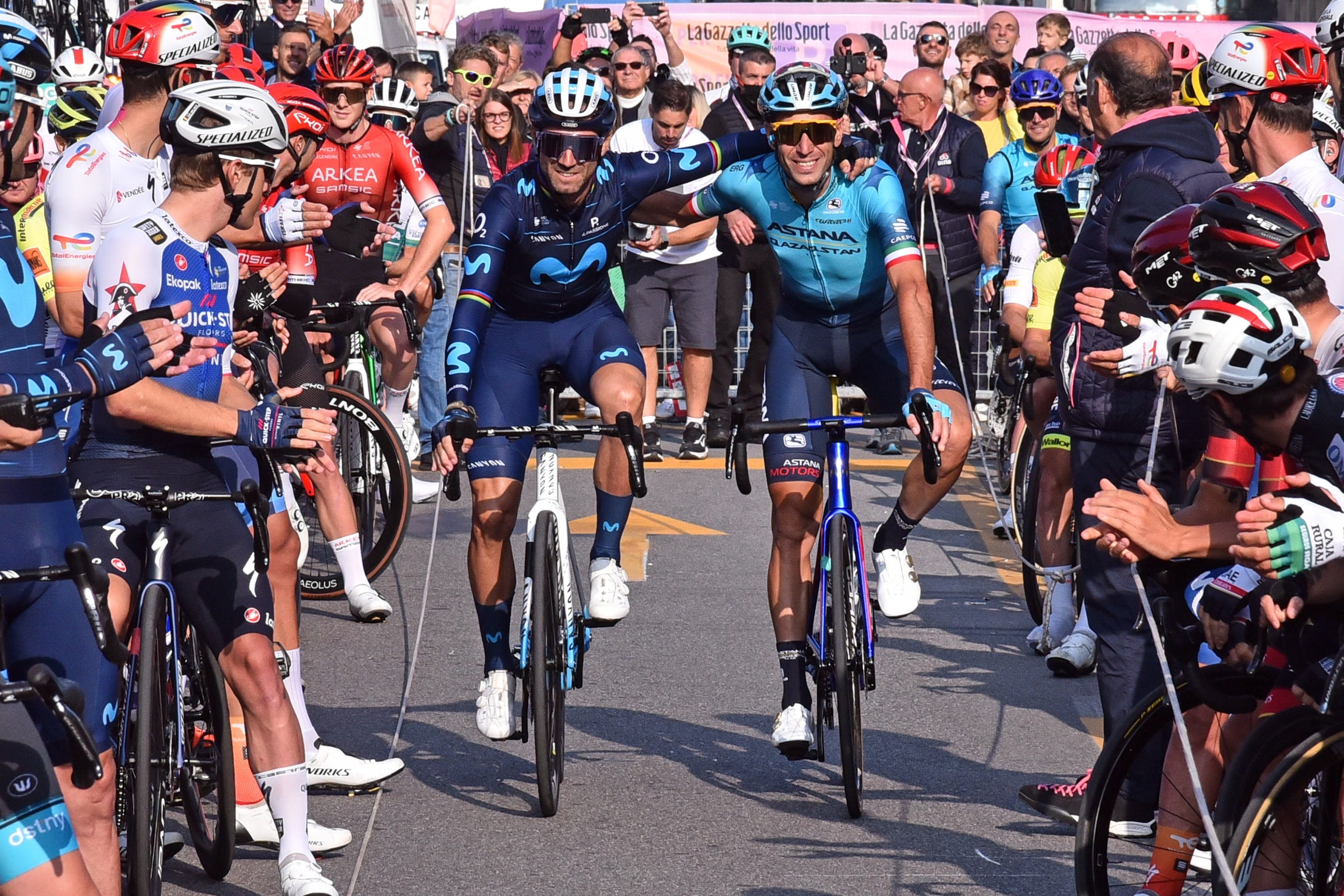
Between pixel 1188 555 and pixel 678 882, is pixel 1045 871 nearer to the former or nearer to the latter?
pixel 678 882

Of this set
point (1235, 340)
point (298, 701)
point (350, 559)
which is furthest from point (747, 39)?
point (1235, 340)

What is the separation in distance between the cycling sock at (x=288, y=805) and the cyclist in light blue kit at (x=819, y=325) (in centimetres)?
180

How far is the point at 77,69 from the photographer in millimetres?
9289

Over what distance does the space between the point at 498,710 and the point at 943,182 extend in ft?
23.5

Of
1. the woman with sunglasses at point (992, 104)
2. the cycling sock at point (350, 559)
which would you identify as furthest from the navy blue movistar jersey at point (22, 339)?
the woman with sunglasses at point (992, 104)

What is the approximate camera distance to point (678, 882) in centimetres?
525

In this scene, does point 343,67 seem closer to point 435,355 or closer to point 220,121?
point 435,355

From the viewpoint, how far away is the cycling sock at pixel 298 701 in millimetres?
5707

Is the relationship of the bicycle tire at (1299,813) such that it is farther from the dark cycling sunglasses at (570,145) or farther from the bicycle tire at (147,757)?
the dark cycling sunglasses at (570,145)

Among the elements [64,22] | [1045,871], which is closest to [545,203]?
[1045,871]

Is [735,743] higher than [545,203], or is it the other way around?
[545,203]

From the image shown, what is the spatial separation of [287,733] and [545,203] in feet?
7.61

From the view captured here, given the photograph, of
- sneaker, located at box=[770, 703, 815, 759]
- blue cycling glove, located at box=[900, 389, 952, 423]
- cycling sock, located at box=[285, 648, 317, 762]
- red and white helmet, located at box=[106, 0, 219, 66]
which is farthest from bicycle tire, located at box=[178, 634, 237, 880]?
blue cycling glove, located at box=[900, 389, 952, 423]

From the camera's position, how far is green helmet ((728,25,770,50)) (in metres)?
12.6
